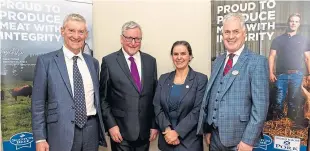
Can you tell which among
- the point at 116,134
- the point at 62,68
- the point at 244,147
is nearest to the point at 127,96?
the point at 116,134

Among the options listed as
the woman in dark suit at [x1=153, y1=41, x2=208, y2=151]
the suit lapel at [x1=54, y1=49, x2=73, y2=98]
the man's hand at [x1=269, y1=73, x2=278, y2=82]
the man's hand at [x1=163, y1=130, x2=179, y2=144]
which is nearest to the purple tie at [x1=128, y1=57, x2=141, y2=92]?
the woman in dark suit at [x1=153, y1=41, x2=208, y2=151]

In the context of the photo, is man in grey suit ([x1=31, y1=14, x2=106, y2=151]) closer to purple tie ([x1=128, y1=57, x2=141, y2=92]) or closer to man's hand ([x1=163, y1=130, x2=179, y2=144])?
purple tie ([x1=128, y1=57, x2=141, y2=92])

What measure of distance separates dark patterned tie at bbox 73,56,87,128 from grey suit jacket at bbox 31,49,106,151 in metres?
0.04

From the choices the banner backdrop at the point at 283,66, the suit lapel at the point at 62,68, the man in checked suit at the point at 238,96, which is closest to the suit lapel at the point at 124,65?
the suit lapel at the point at 62,68

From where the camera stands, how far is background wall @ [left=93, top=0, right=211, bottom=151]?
9.84 ft

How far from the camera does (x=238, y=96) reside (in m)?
1.91

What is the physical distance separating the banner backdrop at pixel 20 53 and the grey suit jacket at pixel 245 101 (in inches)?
73.2

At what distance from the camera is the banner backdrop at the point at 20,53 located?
254 centimetres

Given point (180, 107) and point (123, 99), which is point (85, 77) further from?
point (180, 107)

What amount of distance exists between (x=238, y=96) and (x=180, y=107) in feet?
1.74

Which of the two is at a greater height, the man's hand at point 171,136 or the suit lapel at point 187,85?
the suit lapel at point 187,85

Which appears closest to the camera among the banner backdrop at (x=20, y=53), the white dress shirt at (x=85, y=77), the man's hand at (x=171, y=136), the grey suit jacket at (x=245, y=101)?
the grey suit jacket at (x=245, y=101)

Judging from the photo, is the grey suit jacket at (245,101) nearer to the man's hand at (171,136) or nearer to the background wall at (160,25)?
the man's hand at (171,136)

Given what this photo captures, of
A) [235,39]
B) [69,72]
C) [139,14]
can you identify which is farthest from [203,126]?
→ [139,14]
